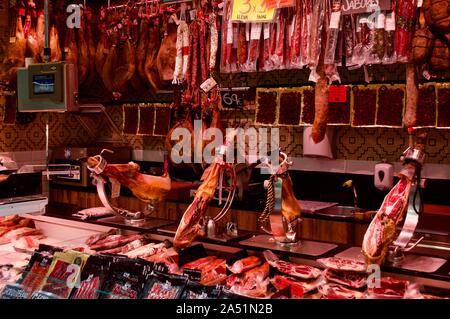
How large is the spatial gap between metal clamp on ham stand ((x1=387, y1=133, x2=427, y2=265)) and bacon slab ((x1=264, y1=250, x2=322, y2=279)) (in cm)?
40

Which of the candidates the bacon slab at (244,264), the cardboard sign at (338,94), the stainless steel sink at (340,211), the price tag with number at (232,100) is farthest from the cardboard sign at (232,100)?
the bacon slab at (244,264)

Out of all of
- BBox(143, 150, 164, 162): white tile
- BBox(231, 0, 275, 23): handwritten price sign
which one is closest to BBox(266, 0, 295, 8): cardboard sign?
BBox(231, 0, 275, 23): handwritten price sign

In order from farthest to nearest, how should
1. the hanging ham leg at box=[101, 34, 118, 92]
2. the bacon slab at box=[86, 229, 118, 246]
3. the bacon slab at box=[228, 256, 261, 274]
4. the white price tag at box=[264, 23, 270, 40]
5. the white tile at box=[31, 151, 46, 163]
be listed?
the white tile at box=[31, 151, 46, 163] → the hanging ham leg at box=[101, 34, 118, 92] → the white price tag at box=[264, 23, 270, 40] → the bacon slab at box=[86, 229, 118, 246] → the bacon slab at box=[228, 256, 261, 274]

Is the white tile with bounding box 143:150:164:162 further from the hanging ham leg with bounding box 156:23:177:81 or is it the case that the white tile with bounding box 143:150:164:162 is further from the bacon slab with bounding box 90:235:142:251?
the bacon slab with bounding box 90:235:142:251

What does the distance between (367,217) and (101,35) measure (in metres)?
4.35

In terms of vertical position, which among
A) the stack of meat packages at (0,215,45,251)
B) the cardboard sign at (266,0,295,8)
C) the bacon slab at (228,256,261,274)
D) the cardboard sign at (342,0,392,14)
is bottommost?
the stack of meat packages at (0,215,45,251)

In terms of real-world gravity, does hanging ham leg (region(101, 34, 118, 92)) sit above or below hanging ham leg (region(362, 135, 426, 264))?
A: above

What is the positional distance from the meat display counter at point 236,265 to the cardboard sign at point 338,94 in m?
2.51

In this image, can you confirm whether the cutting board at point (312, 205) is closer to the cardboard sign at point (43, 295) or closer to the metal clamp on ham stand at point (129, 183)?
the metal clamp on ham stand at point (129, 183)

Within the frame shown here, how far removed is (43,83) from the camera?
150 inches

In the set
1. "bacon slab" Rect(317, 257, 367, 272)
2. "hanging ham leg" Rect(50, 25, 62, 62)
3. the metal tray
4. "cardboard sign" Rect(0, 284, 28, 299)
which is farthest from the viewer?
"hanging ham leg" Rect(50, 25, 62, 62)

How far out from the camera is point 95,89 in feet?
26.8

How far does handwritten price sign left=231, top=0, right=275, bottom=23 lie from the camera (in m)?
4.44
